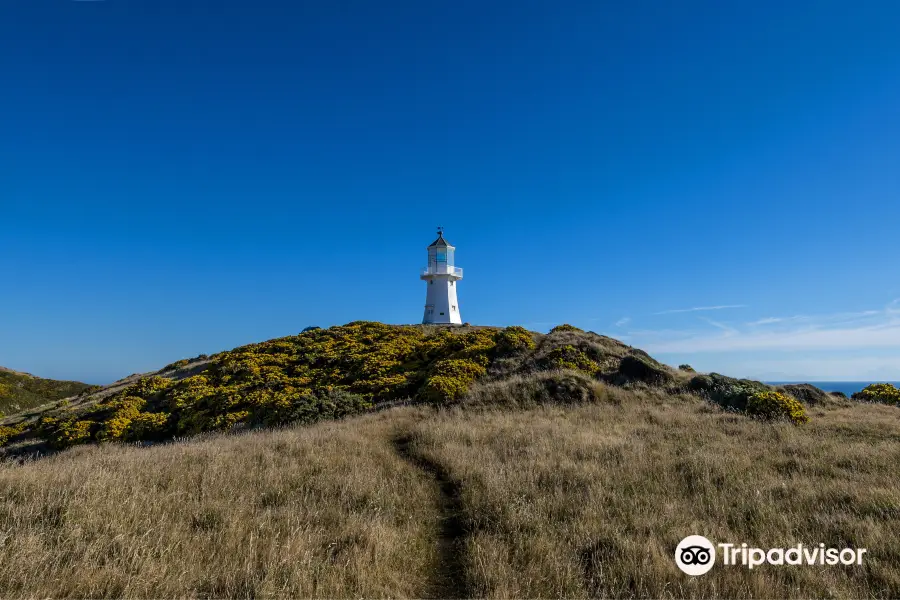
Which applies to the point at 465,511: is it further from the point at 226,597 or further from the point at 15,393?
the point at 15,393

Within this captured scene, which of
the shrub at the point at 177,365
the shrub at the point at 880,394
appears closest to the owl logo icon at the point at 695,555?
the shrub at the point at 880,394

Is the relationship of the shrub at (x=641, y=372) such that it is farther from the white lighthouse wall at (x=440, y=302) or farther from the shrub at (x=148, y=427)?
the white lighthouse wall at (x=440, y=302)

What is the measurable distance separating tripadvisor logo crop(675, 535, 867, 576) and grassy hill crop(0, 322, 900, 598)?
0.17 metres

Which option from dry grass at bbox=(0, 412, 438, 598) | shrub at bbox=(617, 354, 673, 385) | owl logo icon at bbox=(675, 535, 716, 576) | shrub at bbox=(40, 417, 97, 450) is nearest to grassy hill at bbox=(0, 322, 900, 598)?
dry grass at bbox=(0, 412, 438, 598)

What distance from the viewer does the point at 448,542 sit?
19.8 feet

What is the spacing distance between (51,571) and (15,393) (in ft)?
141

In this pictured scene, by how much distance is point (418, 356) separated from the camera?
2592 cm

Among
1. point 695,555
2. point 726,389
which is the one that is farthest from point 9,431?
point 726,389

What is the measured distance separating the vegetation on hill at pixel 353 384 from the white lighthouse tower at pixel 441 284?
2099 cm

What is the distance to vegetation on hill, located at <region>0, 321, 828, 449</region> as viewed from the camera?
17.4 m

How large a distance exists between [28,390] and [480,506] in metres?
47.1

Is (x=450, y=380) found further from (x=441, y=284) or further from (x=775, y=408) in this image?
(x=441, y=284)

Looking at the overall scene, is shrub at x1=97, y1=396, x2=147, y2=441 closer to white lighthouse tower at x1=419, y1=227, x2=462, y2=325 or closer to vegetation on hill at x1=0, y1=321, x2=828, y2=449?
vegetation on hill at x1=0, y1=321, x2=828, y2=449

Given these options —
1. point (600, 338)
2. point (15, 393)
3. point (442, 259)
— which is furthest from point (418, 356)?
point (15, 393)
